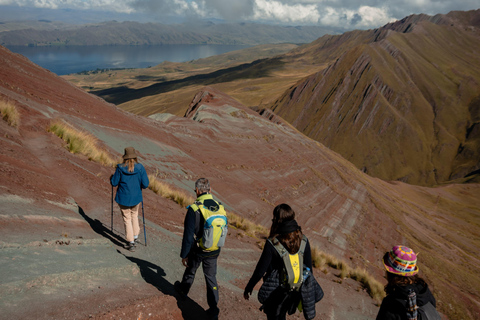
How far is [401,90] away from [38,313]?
354 ft

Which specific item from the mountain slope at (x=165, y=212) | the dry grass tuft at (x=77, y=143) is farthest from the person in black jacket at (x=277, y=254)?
the dry grass tuft at (x=77, y=143)

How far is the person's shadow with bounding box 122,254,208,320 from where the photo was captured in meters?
4.95

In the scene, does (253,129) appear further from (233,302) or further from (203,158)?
(233,302)

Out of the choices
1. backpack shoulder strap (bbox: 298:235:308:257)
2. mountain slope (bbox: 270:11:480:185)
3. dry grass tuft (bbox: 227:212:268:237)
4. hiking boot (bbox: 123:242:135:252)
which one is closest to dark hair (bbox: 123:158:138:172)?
hiking boot (bbox: 123:242:135:252)

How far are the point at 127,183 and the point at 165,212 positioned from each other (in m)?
3.90

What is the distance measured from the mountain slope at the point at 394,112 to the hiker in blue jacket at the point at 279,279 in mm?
81132

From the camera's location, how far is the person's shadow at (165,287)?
495 cm

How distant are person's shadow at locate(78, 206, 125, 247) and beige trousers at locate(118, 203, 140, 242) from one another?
1.43 feet

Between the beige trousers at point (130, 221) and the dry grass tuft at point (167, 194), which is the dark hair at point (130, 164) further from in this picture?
the dry grass tuft at point (167, 194)

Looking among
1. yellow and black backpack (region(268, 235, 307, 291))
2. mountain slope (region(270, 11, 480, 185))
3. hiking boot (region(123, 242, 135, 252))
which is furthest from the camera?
mountain slope (region(270, 11, 480, 185))

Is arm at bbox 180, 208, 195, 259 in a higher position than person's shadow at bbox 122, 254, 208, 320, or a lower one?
higher

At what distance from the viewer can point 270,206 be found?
693 inches

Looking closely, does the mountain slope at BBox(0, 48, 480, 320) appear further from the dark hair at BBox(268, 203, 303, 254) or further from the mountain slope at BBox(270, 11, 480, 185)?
the mountain slope at BBox(270, 11, 480, 185)

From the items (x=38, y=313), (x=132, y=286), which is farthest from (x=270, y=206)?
(x=38, y=313)
